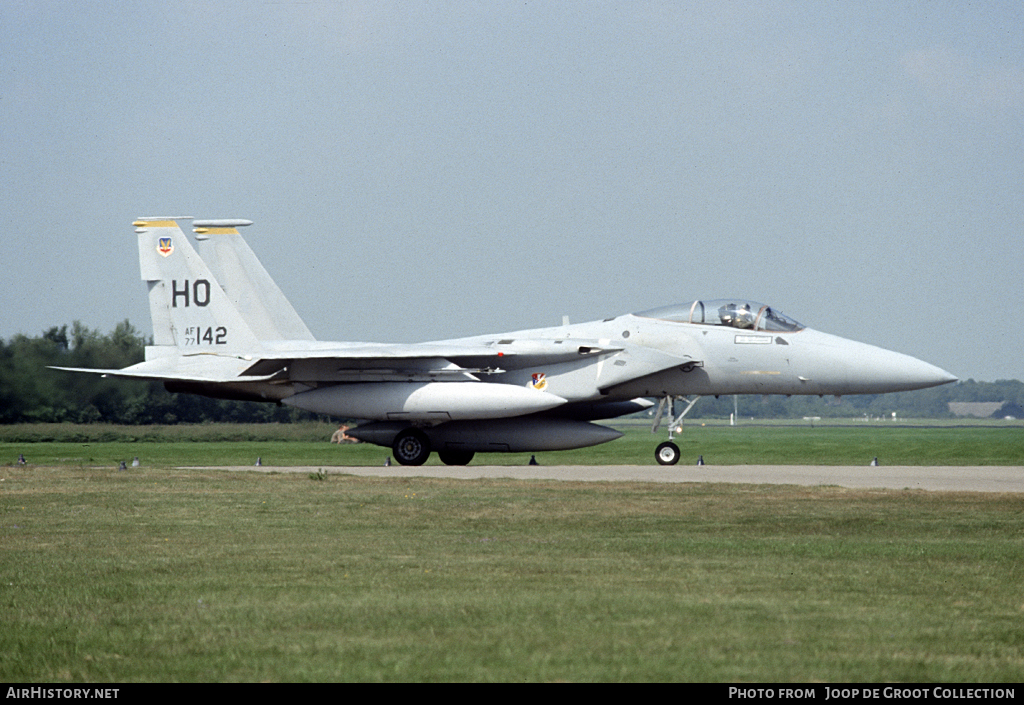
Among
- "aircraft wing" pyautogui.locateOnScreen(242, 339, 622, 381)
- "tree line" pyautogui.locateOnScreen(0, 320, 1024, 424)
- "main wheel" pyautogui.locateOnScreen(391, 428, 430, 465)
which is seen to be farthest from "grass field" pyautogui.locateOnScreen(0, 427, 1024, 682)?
"tree line" pyautogui.locateOnScreen(0, 320, 1024, 424)

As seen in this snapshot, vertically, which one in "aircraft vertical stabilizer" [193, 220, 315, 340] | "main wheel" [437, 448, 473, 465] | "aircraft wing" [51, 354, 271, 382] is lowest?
"main wheel" [437, 448, 473, 465]

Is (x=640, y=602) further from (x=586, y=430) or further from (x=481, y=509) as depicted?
(x=586, y=430)

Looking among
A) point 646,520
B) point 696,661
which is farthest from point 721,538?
point 696,661

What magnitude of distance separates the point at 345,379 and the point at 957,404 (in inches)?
5119

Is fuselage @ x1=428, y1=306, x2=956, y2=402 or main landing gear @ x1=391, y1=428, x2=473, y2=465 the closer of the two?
fuselage @ x1=428, y1=306, x2=956, y2=402

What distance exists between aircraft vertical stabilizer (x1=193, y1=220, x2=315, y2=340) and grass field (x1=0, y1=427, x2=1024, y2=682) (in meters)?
11.3

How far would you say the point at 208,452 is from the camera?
2880 cm

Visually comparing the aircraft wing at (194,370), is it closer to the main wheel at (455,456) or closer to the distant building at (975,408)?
the main wheel at (455,456)

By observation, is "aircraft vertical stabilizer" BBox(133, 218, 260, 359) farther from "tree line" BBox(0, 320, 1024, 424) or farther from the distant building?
the distant building

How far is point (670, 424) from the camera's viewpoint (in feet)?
75.1

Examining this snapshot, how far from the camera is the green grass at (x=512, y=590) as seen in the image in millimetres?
5258

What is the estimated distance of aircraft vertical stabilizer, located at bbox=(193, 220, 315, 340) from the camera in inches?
987

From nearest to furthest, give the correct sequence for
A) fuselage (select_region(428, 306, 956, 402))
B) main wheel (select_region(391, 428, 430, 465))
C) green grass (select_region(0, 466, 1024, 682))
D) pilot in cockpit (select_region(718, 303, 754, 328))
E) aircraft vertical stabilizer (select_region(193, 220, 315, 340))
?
green grass (select_region(0, 466, 1024, 682)) → fuselage (select_region(428, 306, 956, 402)) → pilot in cockpit (select_region(718, 303, 754, 328)) → main wheel (select_region(391, 428, 430, 465)) → aircraft vertical stabilizer (select_region(193, 220, 315, 340))

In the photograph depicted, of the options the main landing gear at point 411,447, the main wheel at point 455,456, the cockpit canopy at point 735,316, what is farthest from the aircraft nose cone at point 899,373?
the main landing gear at point 411,447
